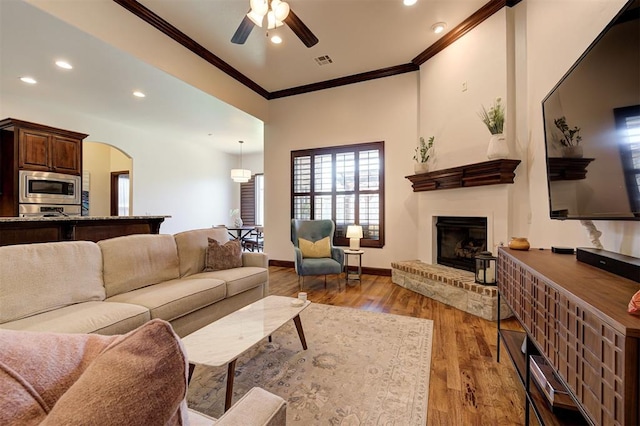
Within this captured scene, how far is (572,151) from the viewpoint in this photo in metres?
1.62

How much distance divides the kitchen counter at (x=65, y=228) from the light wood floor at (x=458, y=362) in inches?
85.2

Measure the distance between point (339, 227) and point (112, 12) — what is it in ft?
13.7

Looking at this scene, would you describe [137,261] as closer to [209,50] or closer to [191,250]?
[191,250]

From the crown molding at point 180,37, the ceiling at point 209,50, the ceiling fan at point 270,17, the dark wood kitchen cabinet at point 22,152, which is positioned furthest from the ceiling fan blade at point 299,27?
the dark wood kitchen cabinet at point 22,152

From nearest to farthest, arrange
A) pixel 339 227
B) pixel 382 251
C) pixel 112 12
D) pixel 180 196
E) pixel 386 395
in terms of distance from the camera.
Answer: pixel 386 395
pixel 112 12
pixel 382 251
pixel 339 227
pixel 180 196

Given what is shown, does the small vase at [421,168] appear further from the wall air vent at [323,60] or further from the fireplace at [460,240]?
the wall air vent at [323,60]

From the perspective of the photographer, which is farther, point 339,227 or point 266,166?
point 266,166

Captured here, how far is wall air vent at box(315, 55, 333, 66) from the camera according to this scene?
426 cm

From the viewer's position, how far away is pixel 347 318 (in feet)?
9.48

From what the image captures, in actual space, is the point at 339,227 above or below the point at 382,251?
above

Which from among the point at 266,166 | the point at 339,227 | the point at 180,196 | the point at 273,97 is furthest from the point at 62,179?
the point at 339,227

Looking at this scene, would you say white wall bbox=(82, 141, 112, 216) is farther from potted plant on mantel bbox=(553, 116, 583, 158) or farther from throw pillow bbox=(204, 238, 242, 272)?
potted plant on mantel bbox=(553, 116, 583, 158)

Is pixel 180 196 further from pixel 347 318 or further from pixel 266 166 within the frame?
pixel 347 318

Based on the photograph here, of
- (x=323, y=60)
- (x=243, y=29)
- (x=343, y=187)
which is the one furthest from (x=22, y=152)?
(x=343, y=187)
